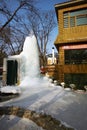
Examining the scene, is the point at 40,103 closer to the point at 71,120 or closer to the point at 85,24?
the point at 71,120

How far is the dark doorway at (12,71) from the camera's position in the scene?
19141 millimetres

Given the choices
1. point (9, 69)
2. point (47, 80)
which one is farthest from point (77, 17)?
point (9, 69)

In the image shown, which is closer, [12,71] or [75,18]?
[12,71]

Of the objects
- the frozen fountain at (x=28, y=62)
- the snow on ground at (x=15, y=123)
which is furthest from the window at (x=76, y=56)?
the snow on ground at (x=15, y=123)

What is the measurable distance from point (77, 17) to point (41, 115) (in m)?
13.7

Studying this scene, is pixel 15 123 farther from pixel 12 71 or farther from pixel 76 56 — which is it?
pixel 76 56

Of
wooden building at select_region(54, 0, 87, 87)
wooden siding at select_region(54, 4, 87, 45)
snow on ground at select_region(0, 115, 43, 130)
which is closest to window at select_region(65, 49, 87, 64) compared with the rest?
wooden building at select_region(54, 0, 87, 87)

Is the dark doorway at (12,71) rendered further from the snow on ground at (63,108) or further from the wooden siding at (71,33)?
the snow on ground at (63,108)

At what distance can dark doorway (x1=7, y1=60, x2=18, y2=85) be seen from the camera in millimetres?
19141

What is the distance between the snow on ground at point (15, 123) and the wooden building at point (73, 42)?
1125 centimetres

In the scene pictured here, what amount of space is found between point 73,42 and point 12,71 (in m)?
6.52

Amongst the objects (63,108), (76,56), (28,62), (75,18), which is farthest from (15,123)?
(75,18)

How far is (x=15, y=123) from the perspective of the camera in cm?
830

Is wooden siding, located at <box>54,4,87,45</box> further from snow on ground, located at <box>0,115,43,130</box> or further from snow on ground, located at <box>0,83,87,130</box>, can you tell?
snow on ground, located at <box>0,115,43,130</box>
